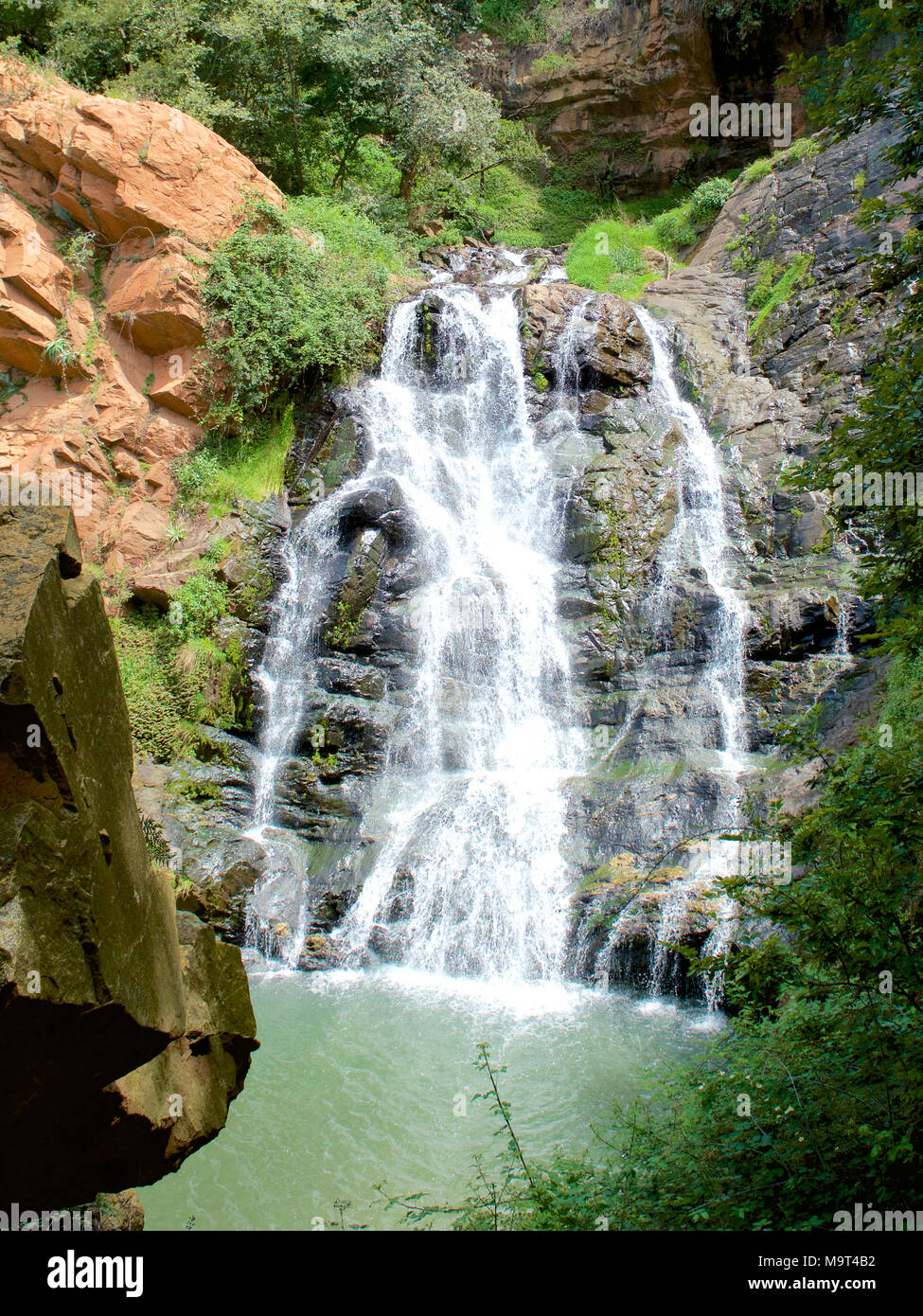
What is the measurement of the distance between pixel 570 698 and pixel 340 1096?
25.1 feet

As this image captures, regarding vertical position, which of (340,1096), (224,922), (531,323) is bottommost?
(340,1096)

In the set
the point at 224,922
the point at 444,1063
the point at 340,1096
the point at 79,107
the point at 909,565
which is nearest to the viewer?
the point at 909,565

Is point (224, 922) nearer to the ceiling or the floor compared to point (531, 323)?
nearer to the floor

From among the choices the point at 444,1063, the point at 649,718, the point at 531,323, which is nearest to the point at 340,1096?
the point at 444,1063

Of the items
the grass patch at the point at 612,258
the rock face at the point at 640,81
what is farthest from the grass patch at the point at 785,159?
the rock face at the point at 640,81

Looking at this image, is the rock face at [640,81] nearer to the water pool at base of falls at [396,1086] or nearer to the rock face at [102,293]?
the rock face at [102,293]

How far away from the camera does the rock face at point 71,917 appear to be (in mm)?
2684

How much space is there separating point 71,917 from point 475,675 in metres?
11.4

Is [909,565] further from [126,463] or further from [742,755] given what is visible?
[126,463]

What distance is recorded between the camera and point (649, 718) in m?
13.1

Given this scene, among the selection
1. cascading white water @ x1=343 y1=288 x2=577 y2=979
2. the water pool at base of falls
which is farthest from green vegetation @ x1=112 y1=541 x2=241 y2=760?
the water pool at base of falls

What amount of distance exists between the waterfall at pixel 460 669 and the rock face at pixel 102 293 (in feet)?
10.1

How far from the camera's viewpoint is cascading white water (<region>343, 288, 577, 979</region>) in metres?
10.9
